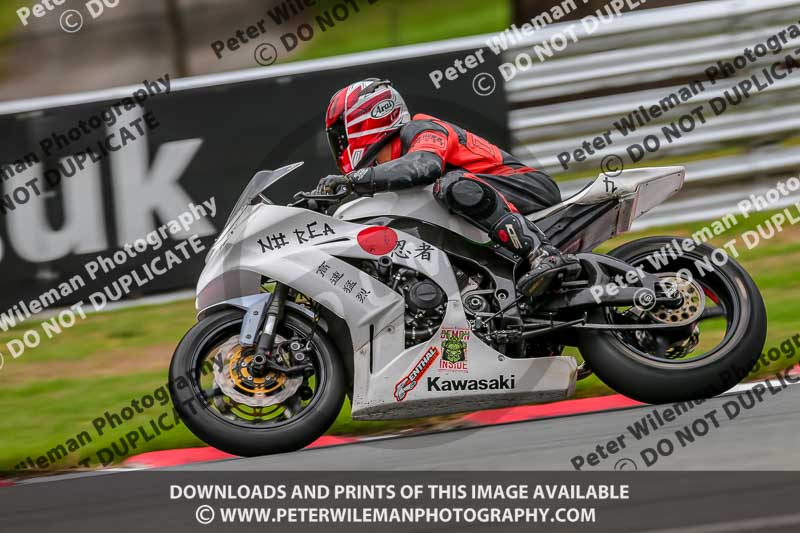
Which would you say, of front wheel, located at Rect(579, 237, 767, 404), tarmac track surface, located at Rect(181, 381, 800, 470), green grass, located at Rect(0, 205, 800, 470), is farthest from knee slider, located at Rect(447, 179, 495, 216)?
green grass, located at Rect(0, 205, 800, 470)

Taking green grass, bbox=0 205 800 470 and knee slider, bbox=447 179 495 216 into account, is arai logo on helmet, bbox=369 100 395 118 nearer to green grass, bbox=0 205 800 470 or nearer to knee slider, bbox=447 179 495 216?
knee slider, bbox=447 179 495 216

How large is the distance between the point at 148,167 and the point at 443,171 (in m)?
3.47

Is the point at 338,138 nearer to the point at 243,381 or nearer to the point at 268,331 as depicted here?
the point at 268,331

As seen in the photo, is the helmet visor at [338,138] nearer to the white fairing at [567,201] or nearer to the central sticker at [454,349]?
A: the white fairing at [567,201]

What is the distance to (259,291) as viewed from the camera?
505cm

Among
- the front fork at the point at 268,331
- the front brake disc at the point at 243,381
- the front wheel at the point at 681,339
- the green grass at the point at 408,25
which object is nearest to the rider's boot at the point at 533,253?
the front wheel at the point at 681,339

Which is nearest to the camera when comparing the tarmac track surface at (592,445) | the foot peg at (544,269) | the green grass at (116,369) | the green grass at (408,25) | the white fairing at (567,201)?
the tarmac track surface at (592,445)

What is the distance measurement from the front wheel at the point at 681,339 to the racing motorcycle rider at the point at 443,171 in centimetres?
37

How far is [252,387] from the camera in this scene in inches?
191

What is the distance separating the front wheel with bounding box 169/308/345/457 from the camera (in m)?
4.81

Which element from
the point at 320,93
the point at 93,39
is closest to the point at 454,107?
the point at 320,93

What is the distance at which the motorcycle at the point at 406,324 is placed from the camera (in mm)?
4871

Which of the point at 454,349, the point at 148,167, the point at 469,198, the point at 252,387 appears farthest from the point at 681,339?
the point at 148,167

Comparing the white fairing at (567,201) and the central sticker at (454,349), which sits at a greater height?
the white fairing at (567,201)
